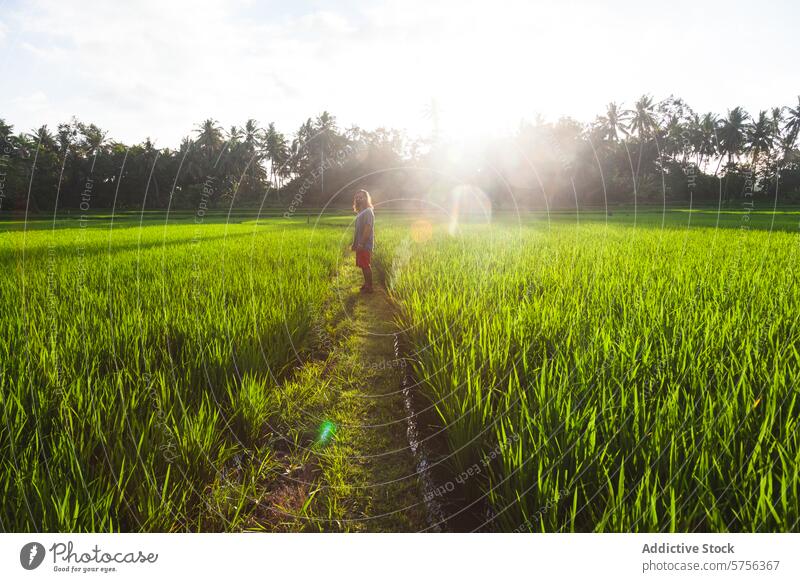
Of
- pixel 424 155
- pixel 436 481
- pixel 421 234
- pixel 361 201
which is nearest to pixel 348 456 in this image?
pixel 436 481

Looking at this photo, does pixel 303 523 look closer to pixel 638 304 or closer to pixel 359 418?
pixel 359 418

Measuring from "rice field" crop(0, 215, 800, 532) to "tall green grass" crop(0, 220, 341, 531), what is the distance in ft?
0.04

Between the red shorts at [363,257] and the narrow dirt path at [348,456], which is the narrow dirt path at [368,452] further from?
the red shorts at [363,257]

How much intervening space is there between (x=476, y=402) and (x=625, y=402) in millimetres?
578

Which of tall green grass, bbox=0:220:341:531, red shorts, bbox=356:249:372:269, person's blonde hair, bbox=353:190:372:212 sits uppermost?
person's blonde hair, bbox=353:190:372:212

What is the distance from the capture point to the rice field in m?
1.10

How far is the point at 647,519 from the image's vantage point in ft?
3.34

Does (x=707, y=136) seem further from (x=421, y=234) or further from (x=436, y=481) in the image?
(x=421, y=234)

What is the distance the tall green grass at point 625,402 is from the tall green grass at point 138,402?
1.00 meters

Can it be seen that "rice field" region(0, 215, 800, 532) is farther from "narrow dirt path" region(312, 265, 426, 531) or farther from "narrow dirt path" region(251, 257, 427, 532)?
"narrow dirt path" region(312, 265, 426, 531)
